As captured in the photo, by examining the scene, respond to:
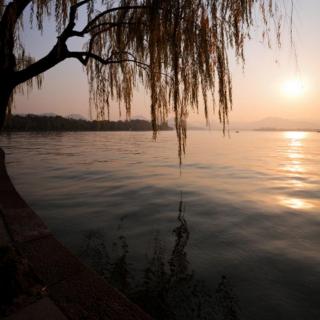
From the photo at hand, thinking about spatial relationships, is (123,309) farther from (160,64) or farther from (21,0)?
(21,0)

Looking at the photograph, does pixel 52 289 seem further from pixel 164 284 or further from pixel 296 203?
pixel 296 203

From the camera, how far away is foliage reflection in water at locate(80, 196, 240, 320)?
3.17 metres

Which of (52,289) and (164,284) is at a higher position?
(52,289)

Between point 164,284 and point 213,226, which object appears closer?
point 164,284

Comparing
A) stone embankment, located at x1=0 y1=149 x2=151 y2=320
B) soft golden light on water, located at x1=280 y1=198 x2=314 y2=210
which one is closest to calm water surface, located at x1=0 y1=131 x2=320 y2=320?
soft golden light on water, located at x1=280 y1=198 x2=314 y2=210

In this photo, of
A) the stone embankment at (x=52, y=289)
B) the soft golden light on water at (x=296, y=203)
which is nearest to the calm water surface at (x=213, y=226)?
the soft golden light on water at (x=296, y=203)

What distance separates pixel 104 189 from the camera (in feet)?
32.1

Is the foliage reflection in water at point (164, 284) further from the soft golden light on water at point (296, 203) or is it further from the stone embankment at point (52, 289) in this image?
the soft golden light on water at point (296, 203)

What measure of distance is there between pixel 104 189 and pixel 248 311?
23.7 ft

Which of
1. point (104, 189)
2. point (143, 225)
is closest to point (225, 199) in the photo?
point (143, 225)

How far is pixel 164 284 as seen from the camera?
3.71 meters

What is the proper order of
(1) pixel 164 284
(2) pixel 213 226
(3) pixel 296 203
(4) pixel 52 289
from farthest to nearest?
(3) pixel 296 203 < (2) pixel 213 226 < (1) pixel 164 284 < (4) pixel 52 289

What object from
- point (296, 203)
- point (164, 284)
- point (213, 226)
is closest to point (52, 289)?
point (164, 284)

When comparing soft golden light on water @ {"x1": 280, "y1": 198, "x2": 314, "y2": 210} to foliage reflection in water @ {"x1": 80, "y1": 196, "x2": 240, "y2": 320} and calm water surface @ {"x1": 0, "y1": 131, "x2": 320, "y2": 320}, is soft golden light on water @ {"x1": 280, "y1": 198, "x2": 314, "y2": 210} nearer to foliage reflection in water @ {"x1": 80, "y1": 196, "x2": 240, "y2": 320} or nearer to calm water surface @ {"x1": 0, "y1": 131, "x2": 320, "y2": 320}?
calm water surface @ {"x1": 0, "y1": 131, "x2": 320, "y2": 320}
